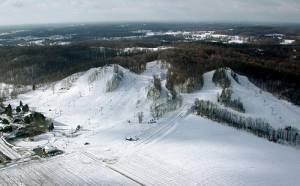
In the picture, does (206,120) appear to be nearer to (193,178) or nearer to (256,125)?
(256,125)

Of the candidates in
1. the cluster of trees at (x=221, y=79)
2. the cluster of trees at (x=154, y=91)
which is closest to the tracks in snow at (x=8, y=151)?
the cluster of trees at (x=154, y=91)

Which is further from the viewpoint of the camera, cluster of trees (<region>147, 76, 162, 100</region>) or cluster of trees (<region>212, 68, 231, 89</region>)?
cluster of trees (<region>212, 68, 231, 89</region>)

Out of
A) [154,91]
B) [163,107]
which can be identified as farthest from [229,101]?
[154,91]

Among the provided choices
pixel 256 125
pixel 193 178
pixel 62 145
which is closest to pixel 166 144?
pixel 193 178

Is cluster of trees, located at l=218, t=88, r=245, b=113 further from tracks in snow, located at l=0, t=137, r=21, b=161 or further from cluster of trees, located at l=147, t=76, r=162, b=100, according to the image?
tracks in snow, located at l=0, t=137, r=21, b=161

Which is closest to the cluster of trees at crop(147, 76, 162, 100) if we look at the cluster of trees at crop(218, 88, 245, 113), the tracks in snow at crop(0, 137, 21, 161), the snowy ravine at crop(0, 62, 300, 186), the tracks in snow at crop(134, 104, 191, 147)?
the snowy ravine at crop(0, 62, 300, 186)

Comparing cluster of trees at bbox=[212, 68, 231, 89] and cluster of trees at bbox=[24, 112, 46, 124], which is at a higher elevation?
cluster of trees at bbox=[212, 68, 231, 89]
